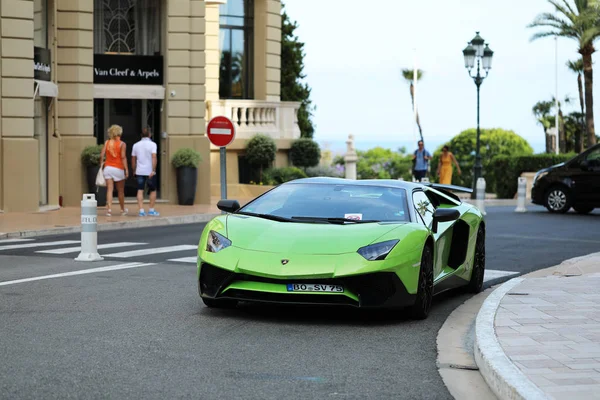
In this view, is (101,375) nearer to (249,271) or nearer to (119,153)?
(249,271)

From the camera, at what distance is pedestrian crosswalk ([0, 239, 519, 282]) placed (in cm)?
1564

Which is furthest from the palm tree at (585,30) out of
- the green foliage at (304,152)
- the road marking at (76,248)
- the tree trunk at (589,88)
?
the road marking at (76,248)

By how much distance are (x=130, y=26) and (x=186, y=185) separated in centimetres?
459

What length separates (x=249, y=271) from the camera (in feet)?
31.7

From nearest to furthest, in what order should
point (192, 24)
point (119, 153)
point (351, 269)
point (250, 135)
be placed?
point (351, 269)
point (119, 153)
point (192, 24)
point (250, 135)

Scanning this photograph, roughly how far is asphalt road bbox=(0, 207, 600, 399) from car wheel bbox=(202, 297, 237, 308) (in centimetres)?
8

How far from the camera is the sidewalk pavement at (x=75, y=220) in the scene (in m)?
21.1

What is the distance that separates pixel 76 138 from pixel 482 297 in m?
18.2

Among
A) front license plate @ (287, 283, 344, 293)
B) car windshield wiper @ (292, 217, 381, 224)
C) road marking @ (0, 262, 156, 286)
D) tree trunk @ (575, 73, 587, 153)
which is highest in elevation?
tree trunk @ (575, 73, 587, 153)

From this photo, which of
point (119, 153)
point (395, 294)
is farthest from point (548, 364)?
point (119, 153)

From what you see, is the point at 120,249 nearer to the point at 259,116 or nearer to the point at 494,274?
the point at 494,274

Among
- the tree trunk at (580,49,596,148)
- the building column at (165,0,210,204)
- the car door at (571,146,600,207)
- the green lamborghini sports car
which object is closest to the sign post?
the building column at (165,0,210,204)

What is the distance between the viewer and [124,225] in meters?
23.4

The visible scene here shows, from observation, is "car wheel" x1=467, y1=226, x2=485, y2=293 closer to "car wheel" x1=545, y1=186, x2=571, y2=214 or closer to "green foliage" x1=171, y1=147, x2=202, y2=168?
"car wheel" x1=545, y1=186, x2=571, y2=214
